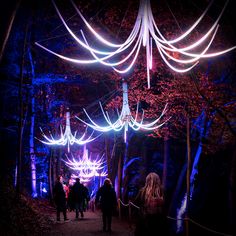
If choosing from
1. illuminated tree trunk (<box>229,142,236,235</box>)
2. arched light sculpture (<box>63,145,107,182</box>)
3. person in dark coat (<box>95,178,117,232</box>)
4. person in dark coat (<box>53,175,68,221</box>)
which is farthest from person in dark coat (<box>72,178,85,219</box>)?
arched light sculpture (<box>63,145,107,182</box>)

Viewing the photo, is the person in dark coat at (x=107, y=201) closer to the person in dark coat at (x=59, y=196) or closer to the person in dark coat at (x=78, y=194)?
the person in dark coat at (x=59, y=196)

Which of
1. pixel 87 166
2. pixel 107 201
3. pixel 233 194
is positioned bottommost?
pixel 107 201

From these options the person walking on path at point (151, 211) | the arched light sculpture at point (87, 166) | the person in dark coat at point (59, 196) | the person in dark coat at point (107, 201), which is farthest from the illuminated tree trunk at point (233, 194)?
the arched light sculpture at point (87, 166)

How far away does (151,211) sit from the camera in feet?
20.6

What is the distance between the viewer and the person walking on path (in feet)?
20.4

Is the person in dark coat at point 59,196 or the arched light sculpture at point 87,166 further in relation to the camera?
the arched light sculpture at point 87,166

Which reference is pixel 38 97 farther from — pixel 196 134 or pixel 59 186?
pixel 196 134

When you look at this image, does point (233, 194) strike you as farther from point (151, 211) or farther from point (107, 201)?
point (151, 211)

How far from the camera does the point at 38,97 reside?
85.1 feet

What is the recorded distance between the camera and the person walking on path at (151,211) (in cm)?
622

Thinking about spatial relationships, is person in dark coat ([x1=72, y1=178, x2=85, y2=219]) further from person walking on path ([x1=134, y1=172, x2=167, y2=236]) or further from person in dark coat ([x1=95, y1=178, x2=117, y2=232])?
person walking on path ([x1=134, y1=172, x2=167, y2=236])

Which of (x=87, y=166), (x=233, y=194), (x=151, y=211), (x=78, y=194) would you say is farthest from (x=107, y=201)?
(x=87, y=166)

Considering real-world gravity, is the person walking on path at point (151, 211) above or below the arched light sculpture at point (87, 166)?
below

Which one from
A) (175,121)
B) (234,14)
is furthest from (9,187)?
(234,14)
